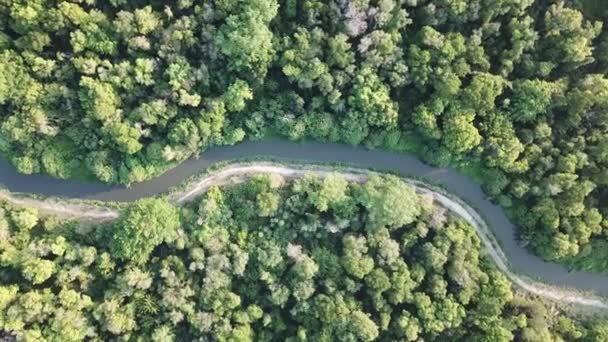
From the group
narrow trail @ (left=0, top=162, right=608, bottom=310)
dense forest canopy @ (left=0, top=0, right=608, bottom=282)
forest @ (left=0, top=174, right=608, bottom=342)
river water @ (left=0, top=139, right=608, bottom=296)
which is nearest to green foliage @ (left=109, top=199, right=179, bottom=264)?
forest @ (left=0, top=174, right=608, bottom=342)

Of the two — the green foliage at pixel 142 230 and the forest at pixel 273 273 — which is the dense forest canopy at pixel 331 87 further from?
the forest at pixel 273 273

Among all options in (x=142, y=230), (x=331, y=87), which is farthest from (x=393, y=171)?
(x=142, y=230)

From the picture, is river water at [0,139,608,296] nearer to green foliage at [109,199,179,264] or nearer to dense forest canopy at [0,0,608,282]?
dense forest canopy at [0,0,608,282]

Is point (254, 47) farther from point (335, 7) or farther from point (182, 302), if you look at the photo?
point (182, 302)

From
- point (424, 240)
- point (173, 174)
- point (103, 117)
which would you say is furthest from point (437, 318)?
point (103, 117)

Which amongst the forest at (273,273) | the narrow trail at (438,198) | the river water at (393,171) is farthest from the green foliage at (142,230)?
the river water at (393,171)
